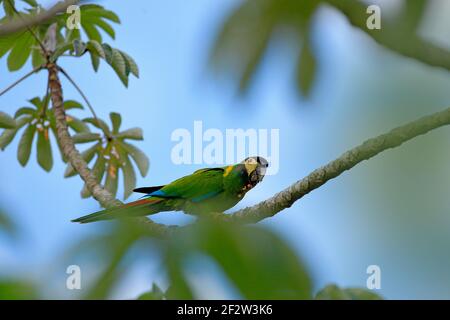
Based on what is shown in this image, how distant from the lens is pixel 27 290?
77 centimetres

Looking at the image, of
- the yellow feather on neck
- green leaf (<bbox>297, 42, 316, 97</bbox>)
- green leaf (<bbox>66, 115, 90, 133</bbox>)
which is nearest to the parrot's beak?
the yellow feather on neck

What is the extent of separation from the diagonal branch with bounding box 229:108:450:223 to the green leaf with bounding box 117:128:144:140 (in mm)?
1562

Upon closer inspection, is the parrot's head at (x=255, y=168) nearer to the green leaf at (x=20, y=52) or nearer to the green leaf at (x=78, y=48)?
the green leaf at (x=78, y=48)

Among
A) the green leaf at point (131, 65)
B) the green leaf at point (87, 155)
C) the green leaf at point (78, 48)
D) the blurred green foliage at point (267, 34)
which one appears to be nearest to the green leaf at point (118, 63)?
the green leaf at point (131, 65)

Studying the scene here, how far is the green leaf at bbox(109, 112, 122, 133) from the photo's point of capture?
386cm

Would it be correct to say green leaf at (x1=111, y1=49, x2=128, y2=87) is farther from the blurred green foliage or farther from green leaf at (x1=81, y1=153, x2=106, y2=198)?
the blurred green foliage

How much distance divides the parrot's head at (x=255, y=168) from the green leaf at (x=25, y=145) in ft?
4.77

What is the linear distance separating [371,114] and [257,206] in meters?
1.56

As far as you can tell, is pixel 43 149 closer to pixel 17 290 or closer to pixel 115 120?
pixel 115 120

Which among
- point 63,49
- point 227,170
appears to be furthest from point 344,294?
point 63,49

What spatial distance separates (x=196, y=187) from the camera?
11.2 ft
